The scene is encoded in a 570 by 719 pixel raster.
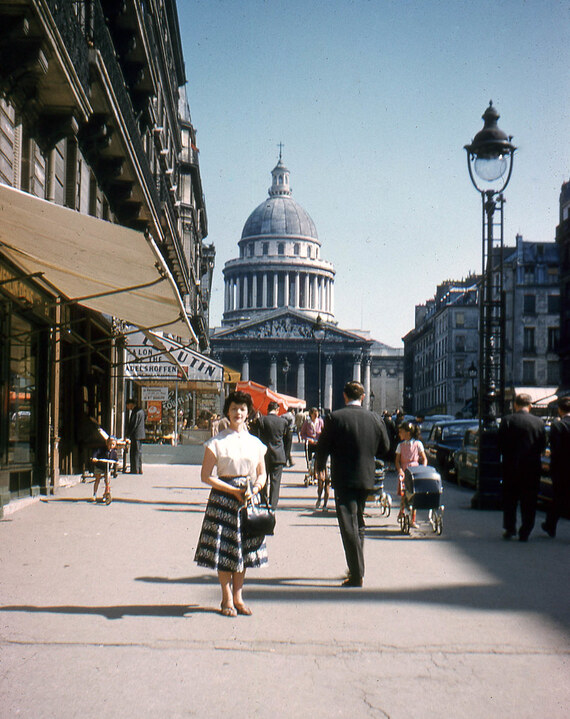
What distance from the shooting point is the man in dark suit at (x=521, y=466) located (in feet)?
37.4

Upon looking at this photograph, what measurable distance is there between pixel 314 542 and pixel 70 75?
7.09 meters

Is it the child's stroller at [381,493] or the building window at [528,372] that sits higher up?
the building window at [528,372]

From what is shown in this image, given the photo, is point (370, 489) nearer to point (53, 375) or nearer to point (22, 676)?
point (22, 676)

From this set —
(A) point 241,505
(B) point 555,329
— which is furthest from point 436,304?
(A) point 241,505

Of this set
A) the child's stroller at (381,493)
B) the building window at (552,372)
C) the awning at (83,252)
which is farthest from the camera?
the building window at (552,372)

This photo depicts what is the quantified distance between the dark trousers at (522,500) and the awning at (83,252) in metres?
4.50

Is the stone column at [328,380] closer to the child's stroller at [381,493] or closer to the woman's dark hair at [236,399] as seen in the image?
the child's stroller at [381,493]

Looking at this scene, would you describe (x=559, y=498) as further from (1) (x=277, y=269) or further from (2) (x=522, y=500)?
(1) (x=277, y=269)

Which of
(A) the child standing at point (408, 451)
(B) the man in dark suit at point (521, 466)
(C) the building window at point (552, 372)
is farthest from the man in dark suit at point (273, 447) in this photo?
(C) the building window at point (552, 372)

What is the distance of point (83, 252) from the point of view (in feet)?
27.4

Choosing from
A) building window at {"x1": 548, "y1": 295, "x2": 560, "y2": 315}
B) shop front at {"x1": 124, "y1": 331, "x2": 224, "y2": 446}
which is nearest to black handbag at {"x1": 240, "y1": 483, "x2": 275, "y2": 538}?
shop front at {"x1": 124, "y1": 331, "x2": 224, "y2": 446}

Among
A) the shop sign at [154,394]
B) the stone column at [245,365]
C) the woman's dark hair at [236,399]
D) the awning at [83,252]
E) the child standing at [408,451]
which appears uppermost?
the stone column at [245,365]

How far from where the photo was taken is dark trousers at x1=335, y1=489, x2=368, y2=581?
316 inches

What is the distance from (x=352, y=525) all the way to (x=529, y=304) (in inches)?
2963
